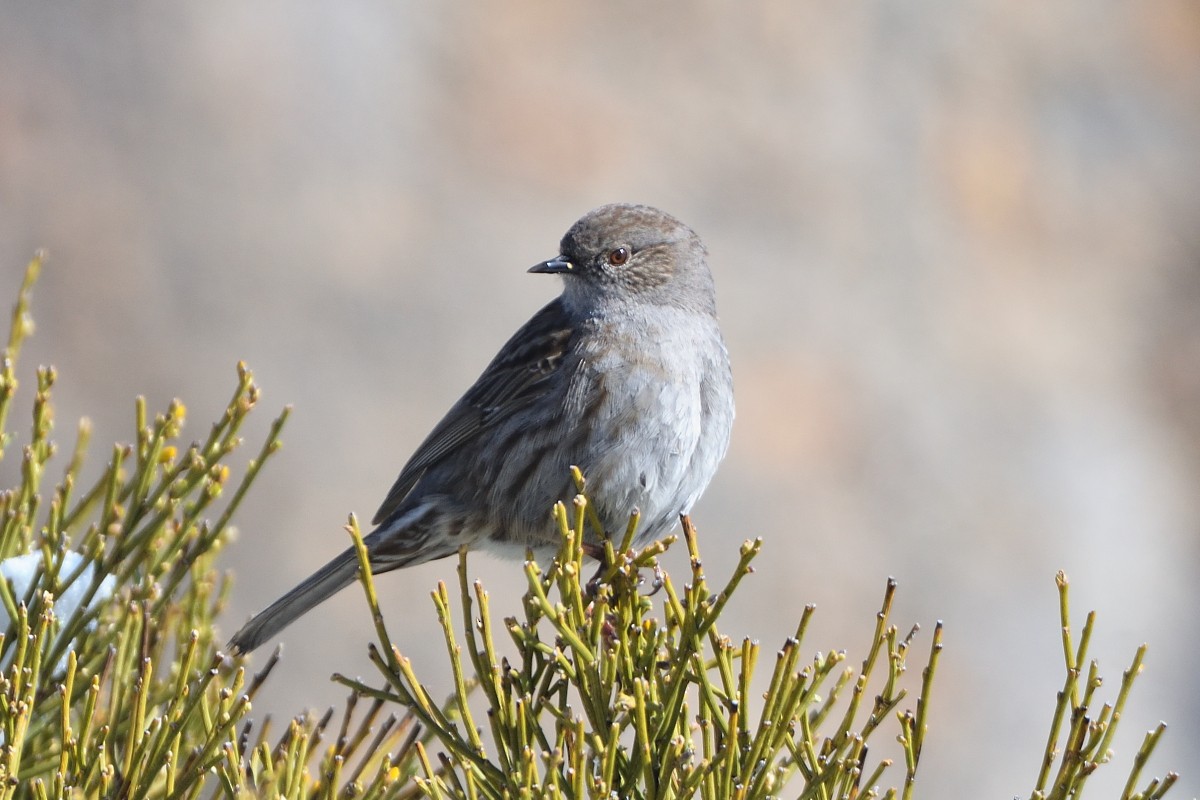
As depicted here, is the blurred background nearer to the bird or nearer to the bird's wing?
the bird's wing

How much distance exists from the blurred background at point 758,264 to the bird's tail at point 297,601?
2958mm

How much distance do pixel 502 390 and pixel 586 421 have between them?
535 mm

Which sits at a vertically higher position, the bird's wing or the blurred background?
the blurred background

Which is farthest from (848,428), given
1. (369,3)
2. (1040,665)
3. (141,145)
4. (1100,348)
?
(141,145)

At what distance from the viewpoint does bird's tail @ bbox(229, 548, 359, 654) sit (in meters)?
3.81

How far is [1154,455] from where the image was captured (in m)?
10.5

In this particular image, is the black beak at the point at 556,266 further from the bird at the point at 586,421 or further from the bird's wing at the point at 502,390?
the bird's wing at the point at 502,390

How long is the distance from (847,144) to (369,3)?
12.6 ft

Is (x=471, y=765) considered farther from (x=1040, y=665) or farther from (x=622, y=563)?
(x=1040, y=665)

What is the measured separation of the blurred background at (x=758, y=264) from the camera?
7.50 metres

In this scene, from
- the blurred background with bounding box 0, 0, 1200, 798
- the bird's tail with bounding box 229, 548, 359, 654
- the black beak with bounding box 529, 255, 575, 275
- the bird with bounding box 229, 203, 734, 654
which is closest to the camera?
the bird's tail with bounding box 229, 548, 359, 654

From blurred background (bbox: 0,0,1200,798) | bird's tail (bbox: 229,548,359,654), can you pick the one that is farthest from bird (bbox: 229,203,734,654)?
blurred background (bbox: 0,0,1200,798)

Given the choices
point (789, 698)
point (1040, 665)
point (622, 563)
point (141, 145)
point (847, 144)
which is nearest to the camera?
point (789, 698)

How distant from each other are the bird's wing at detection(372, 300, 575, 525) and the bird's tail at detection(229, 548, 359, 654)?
544 mm
